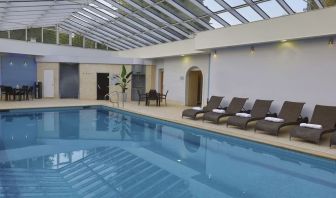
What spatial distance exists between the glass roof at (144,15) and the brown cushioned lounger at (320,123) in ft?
11.4

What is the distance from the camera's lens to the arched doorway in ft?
59.5

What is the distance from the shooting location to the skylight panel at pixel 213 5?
38.8ft

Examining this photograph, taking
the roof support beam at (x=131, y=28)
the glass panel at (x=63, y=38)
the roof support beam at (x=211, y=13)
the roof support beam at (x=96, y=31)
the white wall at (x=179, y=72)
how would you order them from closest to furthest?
the roof support beam at (x=211, y=13), the roof support beam at (x=131, y=28), the white wall at (x=179, y=72), the roof support beam at (x=96, y=31), the glass panel at (x=63, y=38)

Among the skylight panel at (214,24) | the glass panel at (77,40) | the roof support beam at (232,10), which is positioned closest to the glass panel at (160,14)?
the skylight panel at (214,24)

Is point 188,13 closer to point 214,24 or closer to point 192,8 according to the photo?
point 192,8

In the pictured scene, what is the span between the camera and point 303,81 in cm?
1049

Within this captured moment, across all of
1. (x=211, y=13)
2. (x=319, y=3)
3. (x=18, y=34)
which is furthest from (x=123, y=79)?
(x=319, y=3)

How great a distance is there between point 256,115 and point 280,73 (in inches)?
75.8

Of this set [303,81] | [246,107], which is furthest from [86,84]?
[303,81]

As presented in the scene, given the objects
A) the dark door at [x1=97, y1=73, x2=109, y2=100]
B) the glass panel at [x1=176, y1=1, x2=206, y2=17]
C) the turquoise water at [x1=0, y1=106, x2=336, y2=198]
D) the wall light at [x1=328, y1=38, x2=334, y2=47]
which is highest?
the glass panel at [x1=176, y1=1, x2=206, y2=17]

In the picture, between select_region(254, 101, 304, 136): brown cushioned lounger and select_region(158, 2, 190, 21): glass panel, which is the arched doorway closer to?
select_region(158, 2, 190, 21): glass panel

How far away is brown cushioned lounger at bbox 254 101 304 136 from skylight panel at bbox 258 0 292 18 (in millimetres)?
3299

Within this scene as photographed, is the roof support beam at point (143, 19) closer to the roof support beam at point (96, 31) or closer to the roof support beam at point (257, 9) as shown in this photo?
the roof support beam at point (96, 31)

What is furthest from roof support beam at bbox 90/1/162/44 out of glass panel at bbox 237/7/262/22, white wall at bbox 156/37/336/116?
glass panel at bbox 237/7/262/22
